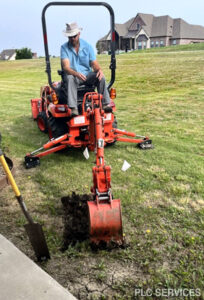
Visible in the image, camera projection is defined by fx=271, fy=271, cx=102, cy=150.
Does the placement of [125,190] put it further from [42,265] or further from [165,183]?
[42,265]

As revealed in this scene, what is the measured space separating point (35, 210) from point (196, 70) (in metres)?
11.5

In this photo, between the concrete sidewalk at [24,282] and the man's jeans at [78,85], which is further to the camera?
the man's jeans at [78,85]

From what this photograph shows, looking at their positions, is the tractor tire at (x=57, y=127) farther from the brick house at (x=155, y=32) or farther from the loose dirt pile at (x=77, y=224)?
the brick house at (x=155, y=32)

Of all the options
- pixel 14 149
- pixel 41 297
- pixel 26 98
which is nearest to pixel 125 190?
pixel 41 297

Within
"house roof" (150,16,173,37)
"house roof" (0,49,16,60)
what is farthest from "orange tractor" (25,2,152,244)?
"house roof" (0,49,16,60)

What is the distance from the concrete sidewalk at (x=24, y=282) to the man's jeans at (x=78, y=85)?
218 centimetres

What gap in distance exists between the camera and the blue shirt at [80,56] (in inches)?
151

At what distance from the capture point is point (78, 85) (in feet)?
12.9

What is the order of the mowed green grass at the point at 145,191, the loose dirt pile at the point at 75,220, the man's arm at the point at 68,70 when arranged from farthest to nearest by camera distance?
the man's arm at the point at 68,70 < the loose dirt pile at the point at 75,220 < the mowed green grass at the point at 145,191

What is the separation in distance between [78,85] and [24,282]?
2808 mm

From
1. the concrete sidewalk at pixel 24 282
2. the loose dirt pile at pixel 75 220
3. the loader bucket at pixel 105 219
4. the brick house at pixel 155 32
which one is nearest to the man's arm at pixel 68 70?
the loose dirt pile at pixel 75 220

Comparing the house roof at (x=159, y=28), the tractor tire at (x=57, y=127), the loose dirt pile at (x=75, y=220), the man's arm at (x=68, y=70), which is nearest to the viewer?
the loose dirt pile at (x=75, y=220)

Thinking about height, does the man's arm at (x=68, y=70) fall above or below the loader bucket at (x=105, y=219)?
above

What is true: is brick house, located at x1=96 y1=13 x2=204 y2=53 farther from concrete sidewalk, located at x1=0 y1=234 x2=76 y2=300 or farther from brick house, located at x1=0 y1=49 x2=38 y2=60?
concrete sidewalk, located at x1=0 y1=234 x2=76 y2=300
